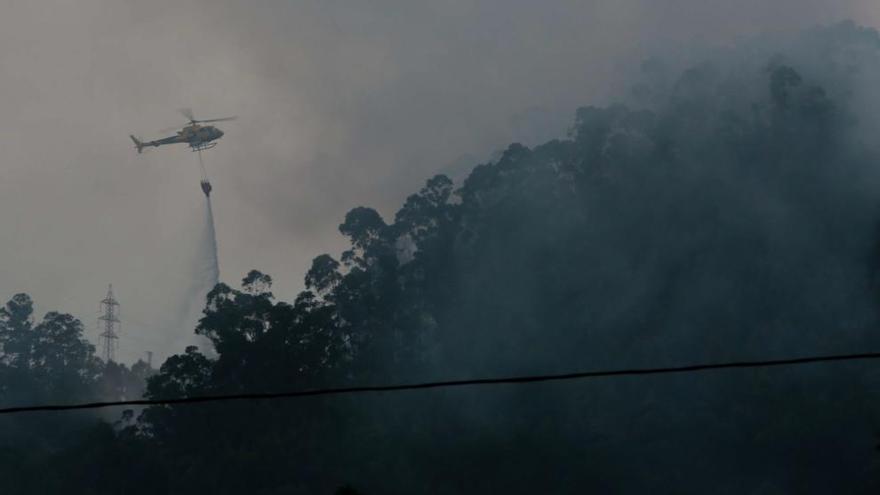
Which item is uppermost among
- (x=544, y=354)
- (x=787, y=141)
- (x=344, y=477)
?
(x=787, y=141)

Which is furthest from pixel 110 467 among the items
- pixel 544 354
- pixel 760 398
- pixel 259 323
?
pixel 760 398

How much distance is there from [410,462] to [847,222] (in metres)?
44.4

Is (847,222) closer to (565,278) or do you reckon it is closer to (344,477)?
(565,278)

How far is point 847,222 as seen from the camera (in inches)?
4909

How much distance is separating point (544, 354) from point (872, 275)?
28043 mm

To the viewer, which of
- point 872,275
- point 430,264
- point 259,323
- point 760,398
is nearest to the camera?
point 760,398

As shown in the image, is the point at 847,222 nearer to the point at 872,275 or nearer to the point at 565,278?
the point at 872,275

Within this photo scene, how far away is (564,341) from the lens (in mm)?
124188

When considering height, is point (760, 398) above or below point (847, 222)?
below

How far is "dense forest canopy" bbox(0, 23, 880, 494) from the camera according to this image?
107000 mm

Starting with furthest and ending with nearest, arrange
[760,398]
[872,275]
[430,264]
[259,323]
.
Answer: [430,264]
[259,323]
[872,275]
[760,398]

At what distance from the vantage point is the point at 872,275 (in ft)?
386

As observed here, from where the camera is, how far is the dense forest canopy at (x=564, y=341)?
10700cm

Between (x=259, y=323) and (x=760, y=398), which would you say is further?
(x=259, y=323)
